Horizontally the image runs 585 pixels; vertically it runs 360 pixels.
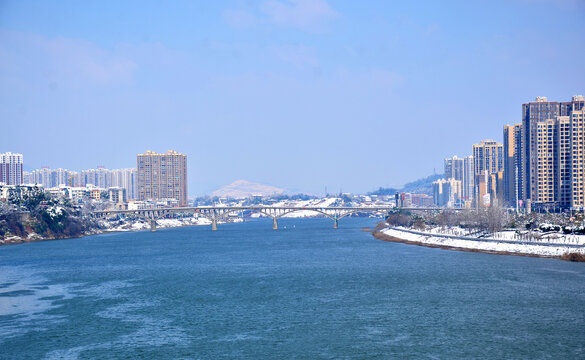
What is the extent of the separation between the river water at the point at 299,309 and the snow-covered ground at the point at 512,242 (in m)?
2.78

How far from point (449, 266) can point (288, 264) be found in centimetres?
1352

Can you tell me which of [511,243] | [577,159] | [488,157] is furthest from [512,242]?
[488,157]

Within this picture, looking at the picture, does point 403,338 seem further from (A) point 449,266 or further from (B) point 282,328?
(A) point 449,266

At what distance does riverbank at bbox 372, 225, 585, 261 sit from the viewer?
49.5 meters

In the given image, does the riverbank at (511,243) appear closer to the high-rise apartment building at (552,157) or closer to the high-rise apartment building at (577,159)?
the high-rise apartment building at (577,159)

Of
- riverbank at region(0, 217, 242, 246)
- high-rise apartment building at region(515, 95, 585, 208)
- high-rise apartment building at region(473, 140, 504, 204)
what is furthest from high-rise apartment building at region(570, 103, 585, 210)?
riverbank at region(0, 217, 242, 246)

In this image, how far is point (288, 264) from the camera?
170 feet

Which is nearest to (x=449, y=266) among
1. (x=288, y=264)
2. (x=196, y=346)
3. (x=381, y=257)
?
(x=381, y=257)

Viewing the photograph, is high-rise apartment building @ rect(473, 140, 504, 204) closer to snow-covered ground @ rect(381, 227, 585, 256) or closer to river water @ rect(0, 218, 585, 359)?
snow-covered ground @ rect(381, 227, 585, 256)

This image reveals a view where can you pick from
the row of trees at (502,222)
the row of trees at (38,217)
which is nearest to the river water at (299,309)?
the row of trees at (502,222)

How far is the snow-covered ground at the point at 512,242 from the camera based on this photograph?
50.5 meters

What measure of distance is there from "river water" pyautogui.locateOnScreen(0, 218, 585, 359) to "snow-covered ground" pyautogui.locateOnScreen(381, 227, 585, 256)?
2.78m

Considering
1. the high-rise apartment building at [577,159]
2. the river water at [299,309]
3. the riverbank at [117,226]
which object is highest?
the high-rise apartment building at [577,159]

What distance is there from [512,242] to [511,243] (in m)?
0.29
